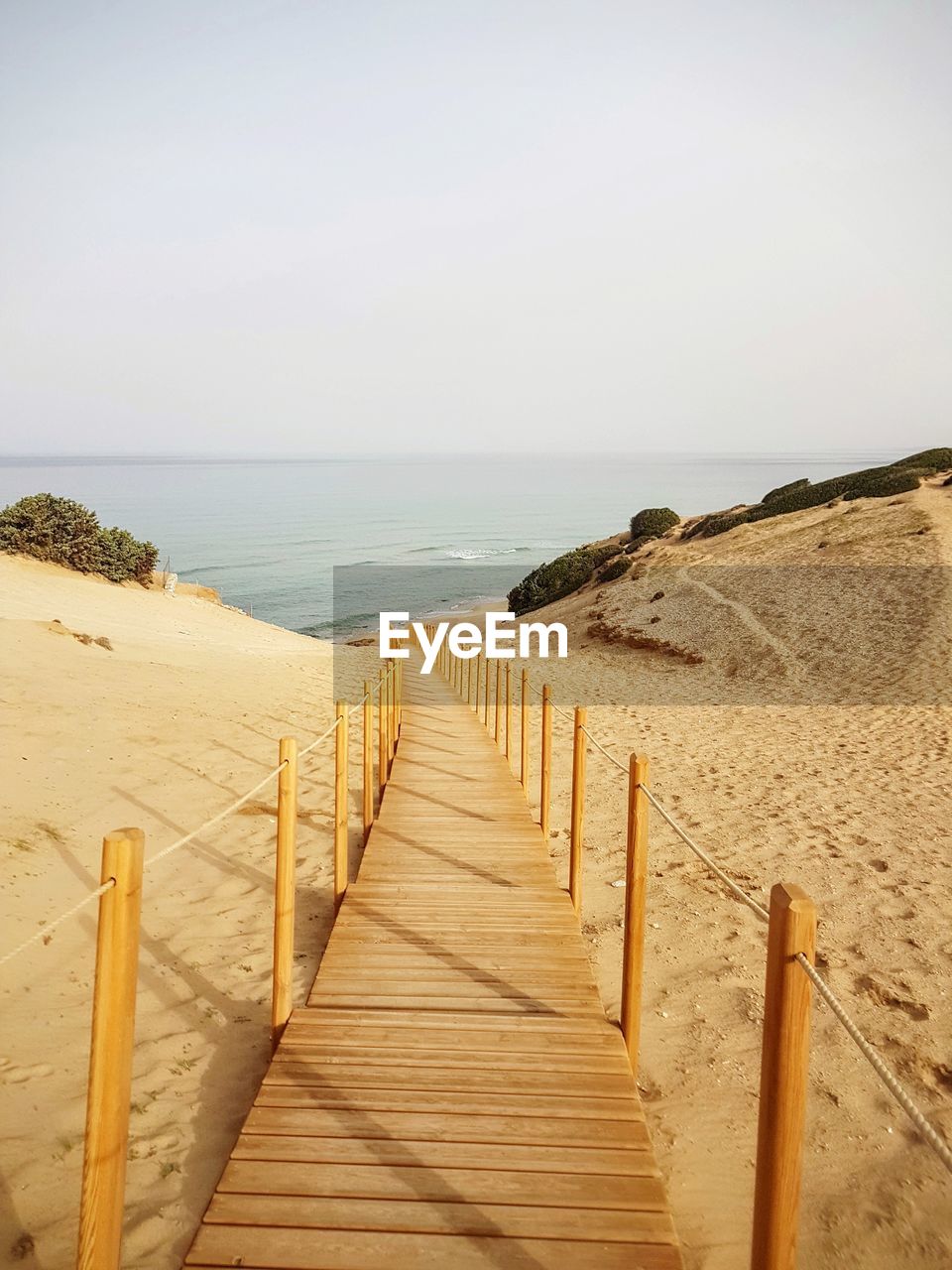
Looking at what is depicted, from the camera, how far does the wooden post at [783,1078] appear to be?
78.2 inches

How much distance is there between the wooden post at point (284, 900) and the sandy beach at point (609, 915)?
0.34 m

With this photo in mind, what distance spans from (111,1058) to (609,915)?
403cm

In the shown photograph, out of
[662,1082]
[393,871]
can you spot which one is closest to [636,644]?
[393,871]

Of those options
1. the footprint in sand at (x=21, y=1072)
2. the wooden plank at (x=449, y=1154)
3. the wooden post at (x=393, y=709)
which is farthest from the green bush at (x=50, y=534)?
the wooden plank at (x=449, y=1154)

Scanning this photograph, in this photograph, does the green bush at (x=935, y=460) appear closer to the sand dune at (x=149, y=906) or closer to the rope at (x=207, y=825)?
the sand dune at (x=149, y=906)

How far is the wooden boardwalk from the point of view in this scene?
242cm

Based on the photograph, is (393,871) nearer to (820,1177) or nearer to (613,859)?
(613,859)

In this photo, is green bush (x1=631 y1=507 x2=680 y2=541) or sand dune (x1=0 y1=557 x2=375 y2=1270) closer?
sand dune (x1=0 y1=557 x2=375 y2=1270)

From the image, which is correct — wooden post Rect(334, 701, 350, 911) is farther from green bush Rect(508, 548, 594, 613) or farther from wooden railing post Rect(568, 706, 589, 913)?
green bush Rect(508, 548, 594, 613)

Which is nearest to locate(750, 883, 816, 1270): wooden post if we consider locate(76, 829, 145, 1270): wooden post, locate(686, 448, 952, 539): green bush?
locate(76, 829, 145, 1270): wooden post

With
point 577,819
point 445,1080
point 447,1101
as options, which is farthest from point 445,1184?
point 577,819

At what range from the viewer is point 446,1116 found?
300 cm

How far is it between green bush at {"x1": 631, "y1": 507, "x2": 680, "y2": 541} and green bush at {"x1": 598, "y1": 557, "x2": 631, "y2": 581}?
5.86m

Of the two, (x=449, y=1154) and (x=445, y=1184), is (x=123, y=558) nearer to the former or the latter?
(x=449, y=1154)
